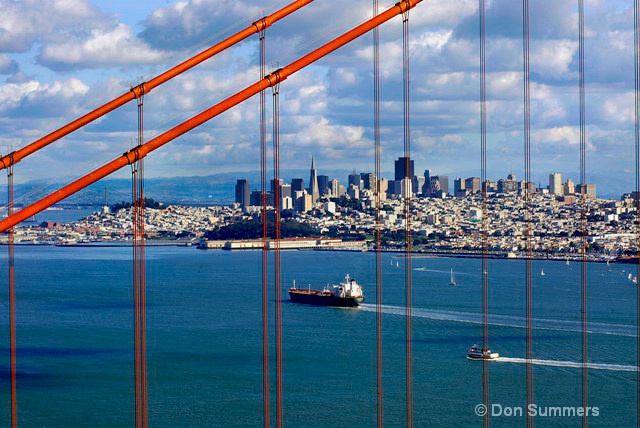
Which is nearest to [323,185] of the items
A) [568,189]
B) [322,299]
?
[568,189]

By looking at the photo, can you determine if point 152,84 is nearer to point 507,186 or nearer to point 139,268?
point 139,268

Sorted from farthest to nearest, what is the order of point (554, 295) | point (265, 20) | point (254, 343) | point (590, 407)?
point (554, 295) → point (254, 343) → point (590, 407) → point (265, 20)

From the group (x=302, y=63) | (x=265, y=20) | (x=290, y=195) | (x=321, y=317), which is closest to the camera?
(x=302, y=63)

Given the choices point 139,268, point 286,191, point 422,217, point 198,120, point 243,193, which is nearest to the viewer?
point 198,120

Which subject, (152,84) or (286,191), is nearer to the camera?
(152,84)

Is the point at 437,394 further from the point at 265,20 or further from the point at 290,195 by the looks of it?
the point at 290,195

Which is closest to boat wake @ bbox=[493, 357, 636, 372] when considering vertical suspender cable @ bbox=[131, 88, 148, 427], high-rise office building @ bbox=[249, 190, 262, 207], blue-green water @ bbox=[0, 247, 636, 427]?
blue-green water @ bbox=[0, 247, 636, 427]

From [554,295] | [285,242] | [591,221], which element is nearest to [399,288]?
[554,295]
